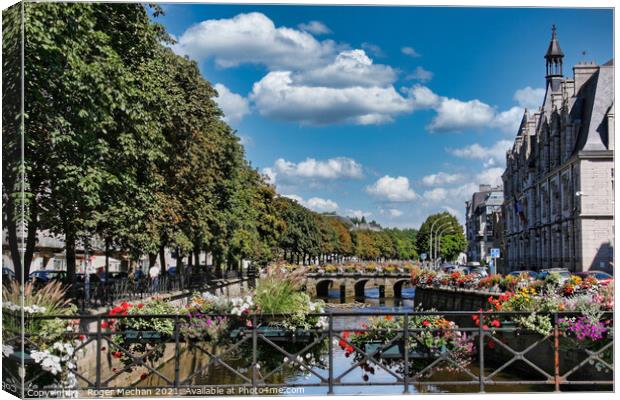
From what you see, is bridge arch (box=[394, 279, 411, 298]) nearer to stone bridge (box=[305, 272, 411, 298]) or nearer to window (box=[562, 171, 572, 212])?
stone bridge (box=[305, 272, 411, 298])

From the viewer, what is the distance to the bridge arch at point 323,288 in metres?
102

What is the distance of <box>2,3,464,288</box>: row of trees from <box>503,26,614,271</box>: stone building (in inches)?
606

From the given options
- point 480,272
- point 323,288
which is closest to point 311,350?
point 480,272

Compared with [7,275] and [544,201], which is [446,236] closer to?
[544,201]

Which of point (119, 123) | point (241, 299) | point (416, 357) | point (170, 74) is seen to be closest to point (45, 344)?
point (241, 299)

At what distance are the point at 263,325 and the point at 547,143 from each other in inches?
2327

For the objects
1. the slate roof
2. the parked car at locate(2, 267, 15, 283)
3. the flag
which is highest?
the slate roof

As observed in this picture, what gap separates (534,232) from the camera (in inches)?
2906

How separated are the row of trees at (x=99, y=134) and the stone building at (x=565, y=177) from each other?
15.4 m

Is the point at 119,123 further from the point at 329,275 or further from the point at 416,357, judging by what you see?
the point at 329,275

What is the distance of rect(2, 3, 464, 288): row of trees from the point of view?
14859 mm

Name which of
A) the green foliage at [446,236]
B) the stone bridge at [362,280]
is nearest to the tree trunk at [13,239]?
the stone bridge at [362,280]

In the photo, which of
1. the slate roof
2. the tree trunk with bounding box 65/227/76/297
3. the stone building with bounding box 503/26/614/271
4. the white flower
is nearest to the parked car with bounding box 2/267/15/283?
the white flower

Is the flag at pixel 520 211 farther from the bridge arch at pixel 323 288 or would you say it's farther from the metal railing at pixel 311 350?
the metal railing at pixel 311 350
